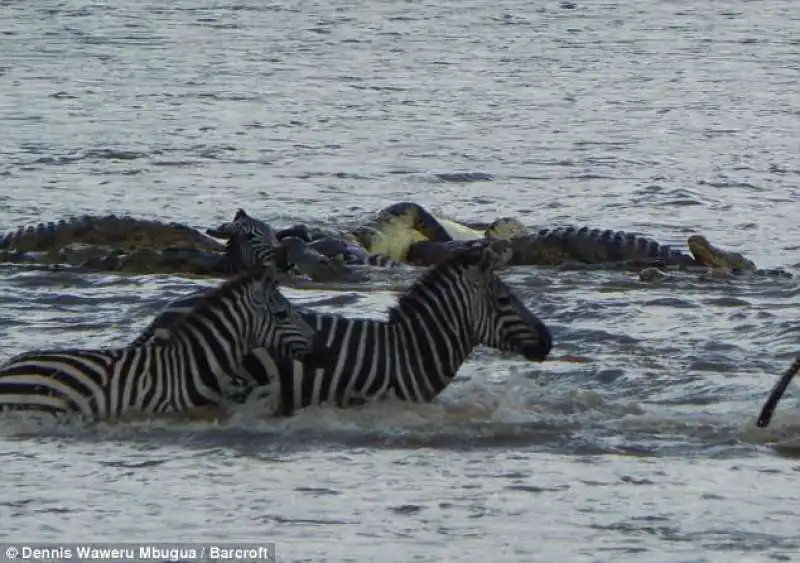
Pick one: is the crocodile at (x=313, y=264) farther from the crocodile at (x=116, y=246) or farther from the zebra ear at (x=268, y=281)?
the zebra ear at (x=268, y=281)

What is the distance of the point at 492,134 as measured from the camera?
25.3 meters

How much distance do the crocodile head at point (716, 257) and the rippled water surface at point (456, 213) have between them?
0.47 meters

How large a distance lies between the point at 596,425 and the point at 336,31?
27203 millimetres

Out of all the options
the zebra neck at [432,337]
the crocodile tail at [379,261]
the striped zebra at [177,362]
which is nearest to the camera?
the striped zebra at [177,362]

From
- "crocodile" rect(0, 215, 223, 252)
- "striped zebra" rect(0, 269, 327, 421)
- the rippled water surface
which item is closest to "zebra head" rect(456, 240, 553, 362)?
the rippled water surface

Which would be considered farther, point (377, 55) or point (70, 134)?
point (377, 55)

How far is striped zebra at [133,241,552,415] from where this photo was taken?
10953mm

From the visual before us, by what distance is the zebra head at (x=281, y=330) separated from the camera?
1080 centimetres

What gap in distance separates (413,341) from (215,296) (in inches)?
43.1

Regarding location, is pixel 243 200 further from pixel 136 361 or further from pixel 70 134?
pixel 136 361

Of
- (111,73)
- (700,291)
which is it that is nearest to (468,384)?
(700,291)

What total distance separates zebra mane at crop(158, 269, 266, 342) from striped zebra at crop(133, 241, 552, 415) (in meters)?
0.10

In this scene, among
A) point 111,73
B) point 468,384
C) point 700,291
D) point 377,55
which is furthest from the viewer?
point 377,55

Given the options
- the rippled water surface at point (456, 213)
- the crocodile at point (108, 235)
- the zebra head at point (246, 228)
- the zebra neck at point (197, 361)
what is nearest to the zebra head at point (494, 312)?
the rippled water surface at point (456, 213)
